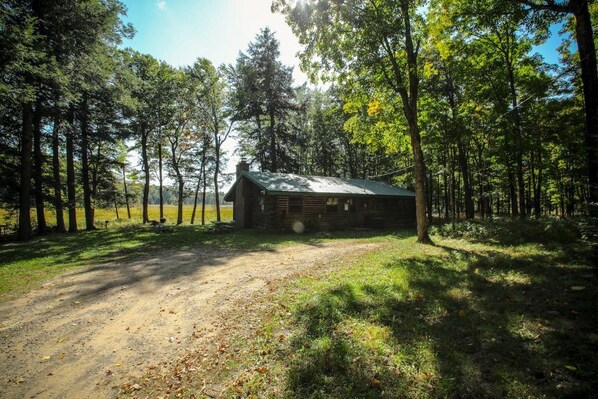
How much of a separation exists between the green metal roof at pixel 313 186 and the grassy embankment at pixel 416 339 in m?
13.5

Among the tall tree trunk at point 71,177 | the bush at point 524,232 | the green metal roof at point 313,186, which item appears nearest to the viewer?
the bush at point 524,232

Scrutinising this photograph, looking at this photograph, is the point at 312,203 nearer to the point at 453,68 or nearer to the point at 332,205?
the point at 332,205

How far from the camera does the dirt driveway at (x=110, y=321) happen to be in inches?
162

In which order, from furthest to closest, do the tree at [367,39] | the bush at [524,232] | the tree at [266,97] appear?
the tree at [266,97] → the tree at [367,39] → the bush at [524,232]

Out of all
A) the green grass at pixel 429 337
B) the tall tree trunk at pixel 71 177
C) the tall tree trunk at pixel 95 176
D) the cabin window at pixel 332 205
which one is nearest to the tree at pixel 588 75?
the green grass at pixel 429 337

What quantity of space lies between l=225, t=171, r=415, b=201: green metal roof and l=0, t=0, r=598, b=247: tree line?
4.69 m

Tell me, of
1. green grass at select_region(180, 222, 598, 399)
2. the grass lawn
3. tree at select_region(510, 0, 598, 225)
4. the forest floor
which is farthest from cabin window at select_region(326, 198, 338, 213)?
tree at select_region(510, 0, 598, 225)

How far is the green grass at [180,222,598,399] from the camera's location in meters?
3.27

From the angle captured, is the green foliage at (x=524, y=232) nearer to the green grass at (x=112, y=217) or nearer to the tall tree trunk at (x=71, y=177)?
the tall tree trunk at (x=71, y=177)

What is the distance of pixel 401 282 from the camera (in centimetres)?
676

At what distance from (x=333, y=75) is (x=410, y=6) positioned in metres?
4.28

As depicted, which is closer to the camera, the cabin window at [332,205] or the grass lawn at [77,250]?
the grass lawn at [77,250]

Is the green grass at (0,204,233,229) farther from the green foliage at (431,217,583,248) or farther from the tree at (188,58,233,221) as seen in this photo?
the green foliage at (431,217,583,248)

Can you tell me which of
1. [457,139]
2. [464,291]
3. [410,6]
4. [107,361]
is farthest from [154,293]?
[457,139]
